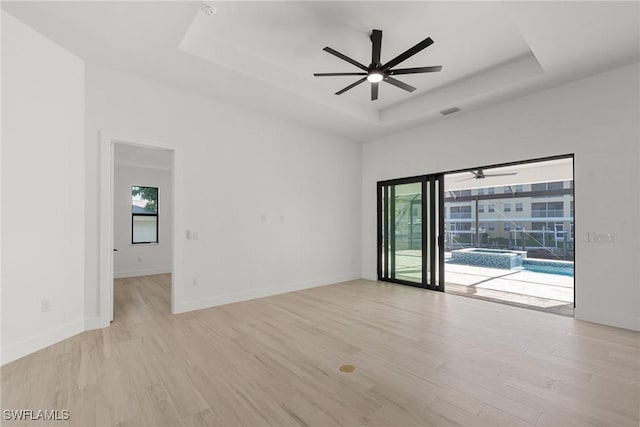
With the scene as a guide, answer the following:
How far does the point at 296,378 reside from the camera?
2396mm

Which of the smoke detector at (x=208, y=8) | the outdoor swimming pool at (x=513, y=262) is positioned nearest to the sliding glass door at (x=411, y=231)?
the smoke detector at (x=208, y=8)

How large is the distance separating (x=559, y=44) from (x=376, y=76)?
1.94 meters

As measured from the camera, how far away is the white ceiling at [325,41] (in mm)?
2748

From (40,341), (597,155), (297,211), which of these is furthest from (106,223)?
(597,155)

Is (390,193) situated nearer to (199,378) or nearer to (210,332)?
(210,332)

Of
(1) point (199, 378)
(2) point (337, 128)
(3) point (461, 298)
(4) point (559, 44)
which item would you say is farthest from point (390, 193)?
(1) point (199, 378)

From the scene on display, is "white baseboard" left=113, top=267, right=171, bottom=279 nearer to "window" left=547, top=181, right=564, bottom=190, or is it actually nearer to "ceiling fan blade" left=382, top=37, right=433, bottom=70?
"ceiling fan blade" left=382, top=37, right=433, bottom=70

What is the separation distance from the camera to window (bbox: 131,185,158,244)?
24.0ft

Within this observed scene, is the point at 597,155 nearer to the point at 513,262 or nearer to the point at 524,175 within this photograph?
the point at 524,175

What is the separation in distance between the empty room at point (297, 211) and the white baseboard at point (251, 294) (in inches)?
1.8

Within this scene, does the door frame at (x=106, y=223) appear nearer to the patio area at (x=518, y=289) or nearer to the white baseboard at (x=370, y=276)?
the white baseboard at (x=370, y=276)

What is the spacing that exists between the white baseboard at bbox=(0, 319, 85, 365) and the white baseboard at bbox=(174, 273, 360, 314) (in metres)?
1.12

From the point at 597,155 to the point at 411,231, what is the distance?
9.93 ft

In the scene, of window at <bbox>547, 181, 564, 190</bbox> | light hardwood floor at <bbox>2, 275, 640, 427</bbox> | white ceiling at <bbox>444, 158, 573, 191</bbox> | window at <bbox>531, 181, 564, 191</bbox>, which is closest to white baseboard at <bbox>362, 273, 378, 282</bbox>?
light hardwood floor at <bbox>2, 275, 640, 427</bbox>
